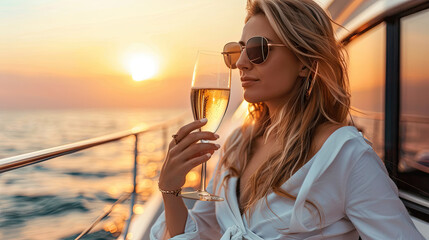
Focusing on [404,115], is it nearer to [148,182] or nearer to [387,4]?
[387,4]

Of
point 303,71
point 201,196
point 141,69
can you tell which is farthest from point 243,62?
point 141,69

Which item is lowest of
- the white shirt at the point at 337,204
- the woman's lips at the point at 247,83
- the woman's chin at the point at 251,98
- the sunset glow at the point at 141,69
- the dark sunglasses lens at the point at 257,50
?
the white shirt at the point at 337,204

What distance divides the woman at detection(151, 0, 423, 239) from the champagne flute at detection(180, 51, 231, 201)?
6cm

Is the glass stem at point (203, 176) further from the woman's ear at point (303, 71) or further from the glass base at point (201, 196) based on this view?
the woman's ear at point (303, 71)

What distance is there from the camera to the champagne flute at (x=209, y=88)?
3.73 feet

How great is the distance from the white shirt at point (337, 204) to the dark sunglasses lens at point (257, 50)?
1.19 feet

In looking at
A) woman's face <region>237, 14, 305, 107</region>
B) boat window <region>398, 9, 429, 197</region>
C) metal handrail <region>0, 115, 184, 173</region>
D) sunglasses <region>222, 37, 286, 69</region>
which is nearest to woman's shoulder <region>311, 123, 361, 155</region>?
woman's face <region>237, 14, 305, 107</region>

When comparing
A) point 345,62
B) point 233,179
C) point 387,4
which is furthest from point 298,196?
point 387,4

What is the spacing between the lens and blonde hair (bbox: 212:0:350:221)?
134 centimetres

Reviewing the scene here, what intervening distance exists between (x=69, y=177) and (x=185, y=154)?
2331 centimetres

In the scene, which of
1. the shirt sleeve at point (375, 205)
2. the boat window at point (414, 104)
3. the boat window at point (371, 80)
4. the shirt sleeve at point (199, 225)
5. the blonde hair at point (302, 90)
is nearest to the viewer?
the shirt sleeve at point (375, 205)

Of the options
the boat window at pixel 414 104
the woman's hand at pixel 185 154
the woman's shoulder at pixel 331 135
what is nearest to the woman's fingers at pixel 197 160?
the woman's hand at pixel 185 154

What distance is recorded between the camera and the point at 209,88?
1133 mm

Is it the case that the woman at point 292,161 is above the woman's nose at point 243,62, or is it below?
below
